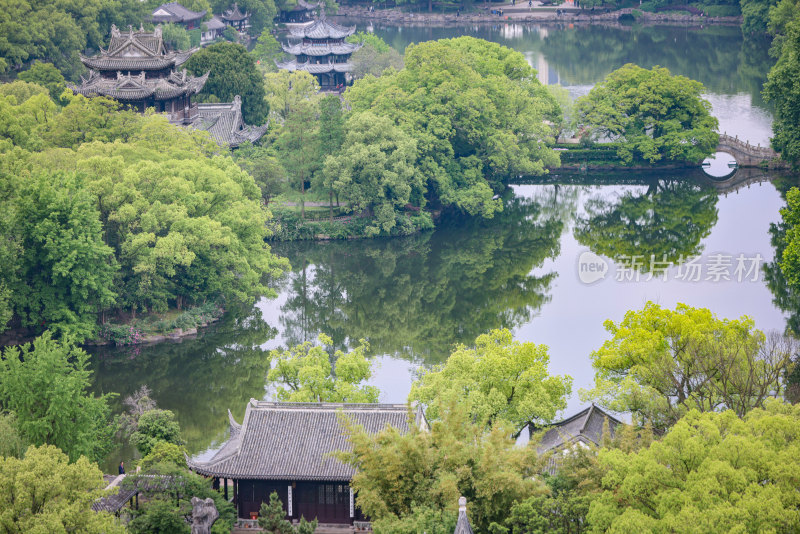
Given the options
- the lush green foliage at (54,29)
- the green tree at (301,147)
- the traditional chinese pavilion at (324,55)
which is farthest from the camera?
the traditional chinese pavilion at (324,55)

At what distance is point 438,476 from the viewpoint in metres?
25.7

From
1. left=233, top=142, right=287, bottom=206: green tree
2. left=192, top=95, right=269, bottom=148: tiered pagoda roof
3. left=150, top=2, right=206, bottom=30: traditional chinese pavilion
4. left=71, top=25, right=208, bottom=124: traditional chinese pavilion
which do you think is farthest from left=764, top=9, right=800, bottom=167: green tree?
left=150, top=2, right=206, bottom=30: traditional chinese pavilion

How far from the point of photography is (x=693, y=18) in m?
111

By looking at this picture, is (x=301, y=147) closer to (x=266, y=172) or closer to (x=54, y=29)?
(x=266, y=172)

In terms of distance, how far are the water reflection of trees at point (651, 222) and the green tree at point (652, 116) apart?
219cm

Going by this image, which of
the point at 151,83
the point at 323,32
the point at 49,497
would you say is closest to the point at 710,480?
the point at 49,497

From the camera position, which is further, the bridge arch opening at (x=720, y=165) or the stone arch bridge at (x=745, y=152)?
the bridge arch opening at (x=720, y=165)

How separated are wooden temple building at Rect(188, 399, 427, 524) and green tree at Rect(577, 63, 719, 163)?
120 ft

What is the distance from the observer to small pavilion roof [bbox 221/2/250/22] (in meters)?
104

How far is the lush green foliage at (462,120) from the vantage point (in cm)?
5775

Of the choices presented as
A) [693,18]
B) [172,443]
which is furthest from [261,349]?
[693,18]

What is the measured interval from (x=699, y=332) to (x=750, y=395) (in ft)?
10.4

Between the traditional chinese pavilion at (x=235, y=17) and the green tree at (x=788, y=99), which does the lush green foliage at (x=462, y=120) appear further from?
the traditional chinese pavilion at (x=235, y=17)

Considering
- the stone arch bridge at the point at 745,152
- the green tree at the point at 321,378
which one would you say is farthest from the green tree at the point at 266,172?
the stone arch bridge at the point at 745,152
